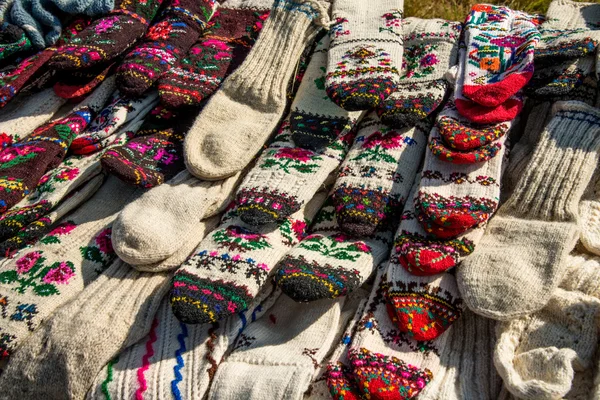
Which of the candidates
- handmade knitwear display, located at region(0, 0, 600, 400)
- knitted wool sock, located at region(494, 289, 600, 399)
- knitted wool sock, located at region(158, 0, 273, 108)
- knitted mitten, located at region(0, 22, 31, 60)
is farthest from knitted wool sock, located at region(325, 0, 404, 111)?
knitted mitten, located at region(0, 22, 31, 60)

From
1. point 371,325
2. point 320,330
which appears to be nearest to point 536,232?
point 371,325

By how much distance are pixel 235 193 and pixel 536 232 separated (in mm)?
758

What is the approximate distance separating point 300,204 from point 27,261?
692mm

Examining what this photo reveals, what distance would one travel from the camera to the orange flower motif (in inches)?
63.9

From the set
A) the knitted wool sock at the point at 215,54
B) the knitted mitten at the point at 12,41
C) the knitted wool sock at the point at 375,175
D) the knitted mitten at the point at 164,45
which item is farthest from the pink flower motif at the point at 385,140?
the knitted mitten at the point at 12,41

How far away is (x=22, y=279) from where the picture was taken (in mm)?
1384

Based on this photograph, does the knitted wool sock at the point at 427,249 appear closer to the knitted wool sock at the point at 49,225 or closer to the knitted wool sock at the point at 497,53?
the knitted wool sock at the point at 497,53

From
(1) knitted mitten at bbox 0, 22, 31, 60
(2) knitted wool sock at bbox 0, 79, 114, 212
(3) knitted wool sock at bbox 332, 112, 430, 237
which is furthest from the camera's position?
(1) knitted mitten at bbox 0, 22, 31, 60

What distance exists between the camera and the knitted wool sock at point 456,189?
52.5 inches

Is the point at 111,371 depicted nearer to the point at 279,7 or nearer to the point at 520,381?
the point at 520,381

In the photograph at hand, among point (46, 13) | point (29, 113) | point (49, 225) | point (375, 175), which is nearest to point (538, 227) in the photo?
point (375, 175)

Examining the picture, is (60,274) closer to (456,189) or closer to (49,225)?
(49,225)

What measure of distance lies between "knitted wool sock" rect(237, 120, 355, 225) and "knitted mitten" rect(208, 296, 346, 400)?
0.23 meters

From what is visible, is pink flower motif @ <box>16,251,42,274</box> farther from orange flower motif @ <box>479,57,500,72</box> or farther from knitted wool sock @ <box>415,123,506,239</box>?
orange flower motif @ <box>479,57,500,72</box>
